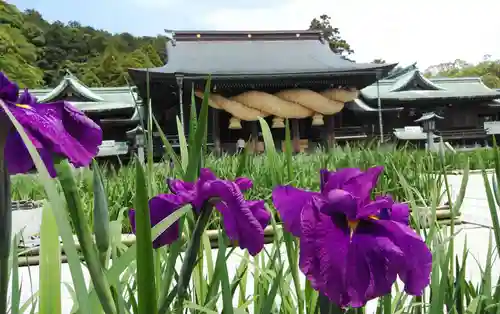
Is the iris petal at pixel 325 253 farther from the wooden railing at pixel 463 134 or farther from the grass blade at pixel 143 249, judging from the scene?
the wooden railing at pixel 463 134

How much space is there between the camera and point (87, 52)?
33000 millimetres

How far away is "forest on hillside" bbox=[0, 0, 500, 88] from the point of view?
10558mm

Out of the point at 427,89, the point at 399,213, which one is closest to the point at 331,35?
the point at 427,89

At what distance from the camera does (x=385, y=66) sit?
9875 mm

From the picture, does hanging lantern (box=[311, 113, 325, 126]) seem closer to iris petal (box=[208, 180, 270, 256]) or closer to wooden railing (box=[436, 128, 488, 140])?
wooden railing (box=[436, 128, 488, 140])

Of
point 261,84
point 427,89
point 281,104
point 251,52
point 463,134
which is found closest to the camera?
point 261,84

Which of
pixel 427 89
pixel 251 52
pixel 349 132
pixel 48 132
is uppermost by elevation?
pixel 251 52

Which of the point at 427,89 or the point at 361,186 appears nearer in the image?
the point at 361,186

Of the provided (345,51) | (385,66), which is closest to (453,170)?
(385,66)

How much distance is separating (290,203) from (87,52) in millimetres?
35859

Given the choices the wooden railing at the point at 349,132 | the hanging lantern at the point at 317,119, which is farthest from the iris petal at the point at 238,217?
the wooden railing at the point at 349,132

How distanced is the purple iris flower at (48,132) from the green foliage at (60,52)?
7.98 metres

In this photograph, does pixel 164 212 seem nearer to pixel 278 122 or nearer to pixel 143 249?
pixel 143 249

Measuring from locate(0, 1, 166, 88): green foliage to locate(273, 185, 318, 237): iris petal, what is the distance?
8.09 meters
